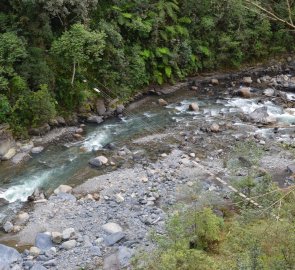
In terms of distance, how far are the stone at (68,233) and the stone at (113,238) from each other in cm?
82

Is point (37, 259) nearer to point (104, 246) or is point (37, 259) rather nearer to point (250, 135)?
point (104, 246)

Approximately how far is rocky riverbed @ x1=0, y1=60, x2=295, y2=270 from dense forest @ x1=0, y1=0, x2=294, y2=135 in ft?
7.36

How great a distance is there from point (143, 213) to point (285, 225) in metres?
4.72

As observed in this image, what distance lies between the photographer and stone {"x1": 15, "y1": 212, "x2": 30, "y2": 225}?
10.1 metres

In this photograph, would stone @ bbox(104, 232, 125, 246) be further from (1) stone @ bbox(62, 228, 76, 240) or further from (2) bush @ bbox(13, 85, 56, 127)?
(2) bush @ bbox(13, 85, 56, 127)

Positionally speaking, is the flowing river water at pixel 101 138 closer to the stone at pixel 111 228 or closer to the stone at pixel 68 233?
the stone at pixel 68 233

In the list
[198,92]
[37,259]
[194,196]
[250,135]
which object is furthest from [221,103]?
[37,259]

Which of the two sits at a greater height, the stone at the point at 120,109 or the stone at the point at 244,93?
the stone at the point at 120,109

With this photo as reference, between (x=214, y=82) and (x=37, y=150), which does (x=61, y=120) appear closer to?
(x=37, y=150)

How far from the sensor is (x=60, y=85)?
15445 millimetres

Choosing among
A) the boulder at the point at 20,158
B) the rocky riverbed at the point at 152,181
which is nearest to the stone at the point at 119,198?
the rocky riverbed at the point at 152,181

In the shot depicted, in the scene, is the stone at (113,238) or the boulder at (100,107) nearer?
the stone at (113,238)

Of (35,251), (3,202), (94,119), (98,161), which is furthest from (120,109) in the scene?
(35,251)

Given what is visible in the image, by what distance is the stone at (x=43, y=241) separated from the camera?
9.15 m
